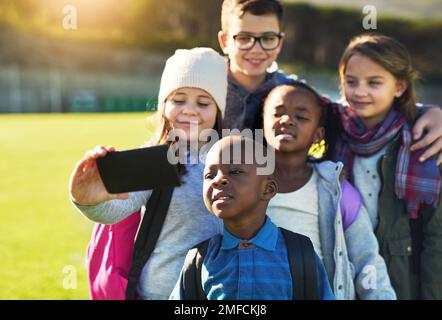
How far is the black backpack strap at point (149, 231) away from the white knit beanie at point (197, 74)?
17.9 inches

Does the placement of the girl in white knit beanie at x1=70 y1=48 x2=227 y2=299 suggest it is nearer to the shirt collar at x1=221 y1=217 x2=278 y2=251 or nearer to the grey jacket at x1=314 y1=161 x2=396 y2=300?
the shirt collar at x1=221 y1=217 x2=278 y2=251

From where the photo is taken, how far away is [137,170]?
7.02 ft

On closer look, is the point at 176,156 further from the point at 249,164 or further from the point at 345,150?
the point at 345,150

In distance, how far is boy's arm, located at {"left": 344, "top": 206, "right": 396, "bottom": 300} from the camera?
2494 millimetres

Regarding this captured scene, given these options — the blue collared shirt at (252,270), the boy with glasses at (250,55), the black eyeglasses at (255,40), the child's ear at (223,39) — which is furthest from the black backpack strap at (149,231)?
the child's ear at (223,39)

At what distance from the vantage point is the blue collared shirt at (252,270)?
206 centimetres

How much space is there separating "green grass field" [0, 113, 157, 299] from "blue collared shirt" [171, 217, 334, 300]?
0.96 m

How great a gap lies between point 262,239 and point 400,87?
1313mm

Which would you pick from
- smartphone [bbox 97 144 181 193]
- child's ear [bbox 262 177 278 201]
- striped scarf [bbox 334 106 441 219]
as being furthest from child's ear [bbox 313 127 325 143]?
smartphone [bbox 97 144 181 193]

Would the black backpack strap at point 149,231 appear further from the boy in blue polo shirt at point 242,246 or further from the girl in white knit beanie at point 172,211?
the boy in blue polo shirt at point 242,246

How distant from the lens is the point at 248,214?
2.10 metres

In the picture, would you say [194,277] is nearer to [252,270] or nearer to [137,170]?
[252,270]

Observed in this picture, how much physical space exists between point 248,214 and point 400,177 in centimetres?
102
